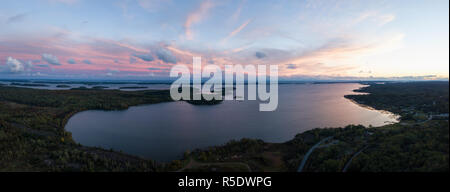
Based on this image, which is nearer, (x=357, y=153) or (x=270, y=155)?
(x=357, y=153)

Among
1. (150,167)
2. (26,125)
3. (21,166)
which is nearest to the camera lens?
(21,166)

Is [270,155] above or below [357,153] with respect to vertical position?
below

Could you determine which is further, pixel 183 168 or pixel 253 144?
pixel 253 144

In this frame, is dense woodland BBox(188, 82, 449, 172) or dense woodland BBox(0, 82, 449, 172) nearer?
dense woodland BBox(188, 82, 449, 172)

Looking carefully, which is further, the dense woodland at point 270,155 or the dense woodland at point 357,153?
the dense woodland at point 270,155

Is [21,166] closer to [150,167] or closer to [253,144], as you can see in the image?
[150,167]
